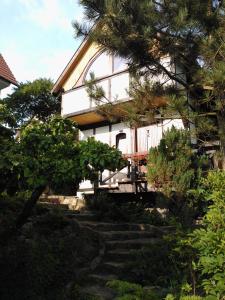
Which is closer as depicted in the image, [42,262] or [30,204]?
[30,204]

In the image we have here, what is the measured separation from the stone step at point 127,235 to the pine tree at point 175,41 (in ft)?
7.93

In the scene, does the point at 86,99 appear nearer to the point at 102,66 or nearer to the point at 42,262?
the point at 102,66

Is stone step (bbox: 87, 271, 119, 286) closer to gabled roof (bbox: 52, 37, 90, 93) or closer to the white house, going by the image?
the white house

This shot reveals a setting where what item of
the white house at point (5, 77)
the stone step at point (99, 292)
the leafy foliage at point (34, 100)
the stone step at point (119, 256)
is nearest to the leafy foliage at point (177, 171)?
the stone step at point (119, 256)

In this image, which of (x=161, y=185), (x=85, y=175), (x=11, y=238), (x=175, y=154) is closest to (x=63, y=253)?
(x=11, y=238)

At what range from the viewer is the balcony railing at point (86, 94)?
13.7 m

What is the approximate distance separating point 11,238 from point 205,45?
198 inches

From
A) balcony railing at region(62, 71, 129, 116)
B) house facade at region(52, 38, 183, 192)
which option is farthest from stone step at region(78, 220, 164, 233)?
balcony railing at region(62, 71, 129, 116)

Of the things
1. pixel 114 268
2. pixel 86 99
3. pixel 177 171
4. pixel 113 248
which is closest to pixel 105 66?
pixel 86 99

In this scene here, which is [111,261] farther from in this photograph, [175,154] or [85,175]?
[175,154]

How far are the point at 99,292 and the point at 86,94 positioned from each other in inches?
381

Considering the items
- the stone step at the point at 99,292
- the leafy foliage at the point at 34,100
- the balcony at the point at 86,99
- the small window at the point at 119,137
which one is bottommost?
the stone step at the point at 99,292

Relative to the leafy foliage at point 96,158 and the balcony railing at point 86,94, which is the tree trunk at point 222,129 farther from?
the balcony railing at point 86,94

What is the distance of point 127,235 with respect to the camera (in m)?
8.33
